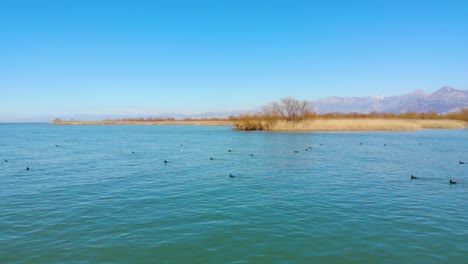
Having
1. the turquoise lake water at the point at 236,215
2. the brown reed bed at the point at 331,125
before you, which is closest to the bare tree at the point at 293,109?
the brown reed bed at the point at 331,125

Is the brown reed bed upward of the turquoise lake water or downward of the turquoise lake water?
upward

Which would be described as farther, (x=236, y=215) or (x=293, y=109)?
(x=293, y=109)

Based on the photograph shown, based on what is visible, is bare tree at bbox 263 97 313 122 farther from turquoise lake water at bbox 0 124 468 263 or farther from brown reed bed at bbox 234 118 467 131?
turquoise lake water at bbox 0 124 468 263

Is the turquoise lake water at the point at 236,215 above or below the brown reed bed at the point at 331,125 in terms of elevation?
below

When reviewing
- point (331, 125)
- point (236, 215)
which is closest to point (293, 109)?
point (331, 125)

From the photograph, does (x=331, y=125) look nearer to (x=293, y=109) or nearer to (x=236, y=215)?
(x=293, y=109)

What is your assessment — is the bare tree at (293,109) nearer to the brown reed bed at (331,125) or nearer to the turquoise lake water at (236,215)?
the brown reed bed at (331,125)

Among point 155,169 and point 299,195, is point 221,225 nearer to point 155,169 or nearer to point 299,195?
point 299,195

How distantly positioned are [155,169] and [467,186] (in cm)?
1999

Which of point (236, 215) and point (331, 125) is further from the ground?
point (331, 125)

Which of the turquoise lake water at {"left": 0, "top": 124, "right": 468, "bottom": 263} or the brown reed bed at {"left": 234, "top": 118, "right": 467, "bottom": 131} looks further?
the brown reed bed at {"left": 234, "top": 118, "right": 467, "bottom": 131}

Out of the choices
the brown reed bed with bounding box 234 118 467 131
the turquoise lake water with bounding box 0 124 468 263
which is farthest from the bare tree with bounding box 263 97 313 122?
the turquoise lake water with bounding box 0 124 468 263

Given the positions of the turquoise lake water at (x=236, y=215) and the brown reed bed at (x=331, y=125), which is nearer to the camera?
the turquoise lake water at (x=236, y=215)

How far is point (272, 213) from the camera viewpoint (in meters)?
12.5
